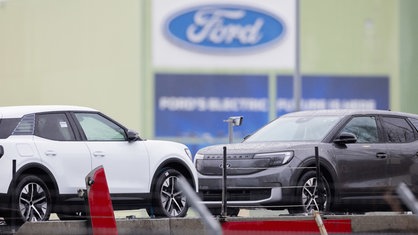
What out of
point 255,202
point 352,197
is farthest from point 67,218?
point 352,197

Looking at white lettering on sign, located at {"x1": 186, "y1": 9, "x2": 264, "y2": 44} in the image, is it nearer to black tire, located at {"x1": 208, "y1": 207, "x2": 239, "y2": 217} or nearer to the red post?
black tire, located at {"x1": 208, "y1": 207, "x2": 239, "y2": 217}

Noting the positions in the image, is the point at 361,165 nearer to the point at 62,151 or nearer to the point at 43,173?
the point at 62,151

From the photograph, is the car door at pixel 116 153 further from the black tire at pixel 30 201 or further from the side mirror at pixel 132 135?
the black tire at pixel 30 201

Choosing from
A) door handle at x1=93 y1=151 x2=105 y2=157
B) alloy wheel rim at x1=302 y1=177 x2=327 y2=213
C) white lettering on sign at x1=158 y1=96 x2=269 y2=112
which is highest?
white lettering on sign at x1=158 y1=96 x2=269 y2=112

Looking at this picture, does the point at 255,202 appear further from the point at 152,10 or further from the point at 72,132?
the point at 152,10

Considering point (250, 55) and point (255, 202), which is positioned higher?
point (250, 55)

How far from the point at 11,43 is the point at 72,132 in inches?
1051

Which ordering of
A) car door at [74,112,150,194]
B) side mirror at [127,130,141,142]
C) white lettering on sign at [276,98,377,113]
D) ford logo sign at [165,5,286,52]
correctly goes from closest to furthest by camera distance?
car door at [74,112,150,194] → side mirror at [127,130,141,142] → ford logo sign at [165,5,286,52] → white lettering on sign at [276,98,377,113]

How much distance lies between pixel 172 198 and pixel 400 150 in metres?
3.74

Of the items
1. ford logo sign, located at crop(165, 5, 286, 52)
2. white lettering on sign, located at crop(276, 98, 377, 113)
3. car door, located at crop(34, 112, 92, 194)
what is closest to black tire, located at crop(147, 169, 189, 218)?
car door, located at crop(34, 112, 92, 194)

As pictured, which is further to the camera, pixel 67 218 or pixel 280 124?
pixel 280 124

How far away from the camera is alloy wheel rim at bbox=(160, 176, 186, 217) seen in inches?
629

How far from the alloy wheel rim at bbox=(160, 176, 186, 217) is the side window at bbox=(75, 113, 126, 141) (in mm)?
878

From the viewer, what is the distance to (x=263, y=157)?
16.7m
